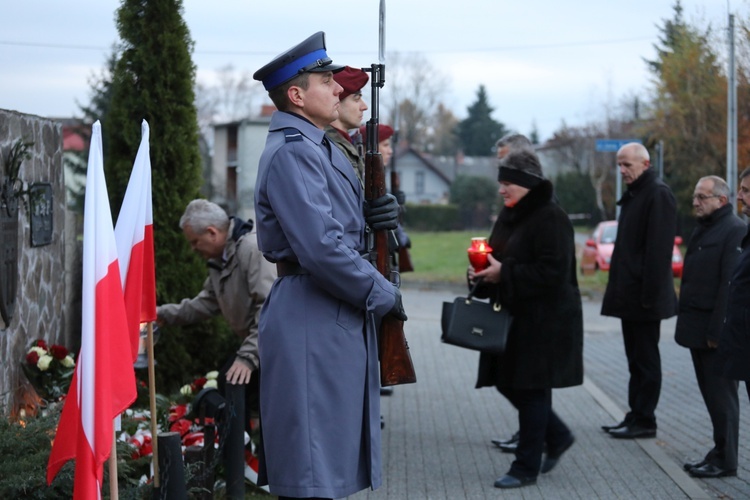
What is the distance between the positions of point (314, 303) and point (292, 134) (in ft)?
2.06

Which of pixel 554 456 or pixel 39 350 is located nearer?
pixel 39 350

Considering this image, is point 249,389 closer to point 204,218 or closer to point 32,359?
point 204,218

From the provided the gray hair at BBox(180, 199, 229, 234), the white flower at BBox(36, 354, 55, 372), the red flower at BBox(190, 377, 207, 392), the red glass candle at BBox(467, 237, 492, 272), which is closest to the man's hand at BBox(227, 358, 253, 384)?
the gray hair at BBox(180, 199, 229, 234)

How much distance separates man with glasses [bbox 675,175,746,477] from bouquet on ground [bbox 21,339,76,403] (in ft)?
13.0

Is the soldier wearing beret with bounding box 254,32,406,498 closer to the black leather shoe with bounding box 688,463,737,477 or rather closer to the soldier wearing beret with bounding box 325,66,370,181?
the soldier wearing beret with bounding box 325,66,370,181

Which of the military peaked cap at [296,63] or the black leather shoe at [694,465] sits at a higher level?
the military peaked cap at [296,63]

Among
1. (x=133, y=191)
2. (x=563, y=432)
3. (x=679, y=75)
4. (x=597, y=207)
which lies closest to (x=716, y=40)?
(x=679, y=75)

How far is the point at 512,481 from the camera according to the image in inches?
269

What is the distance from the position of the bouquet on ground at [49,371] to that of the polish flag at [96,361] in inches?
111

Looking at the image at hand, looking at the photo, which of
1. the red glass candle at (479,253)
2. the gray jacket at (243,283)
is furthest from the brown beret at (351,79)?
the red glass candle at (479,253)

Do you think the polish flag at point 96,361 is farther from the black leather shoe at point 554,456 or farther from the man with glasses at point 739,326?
the black leather shoe at point 554,456

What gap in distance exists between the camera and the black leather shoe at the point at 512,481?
6.80m

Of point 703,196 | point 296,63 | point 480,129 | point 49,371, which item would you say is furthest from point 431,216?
point 296,63

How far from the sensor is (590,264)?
28516 mm
